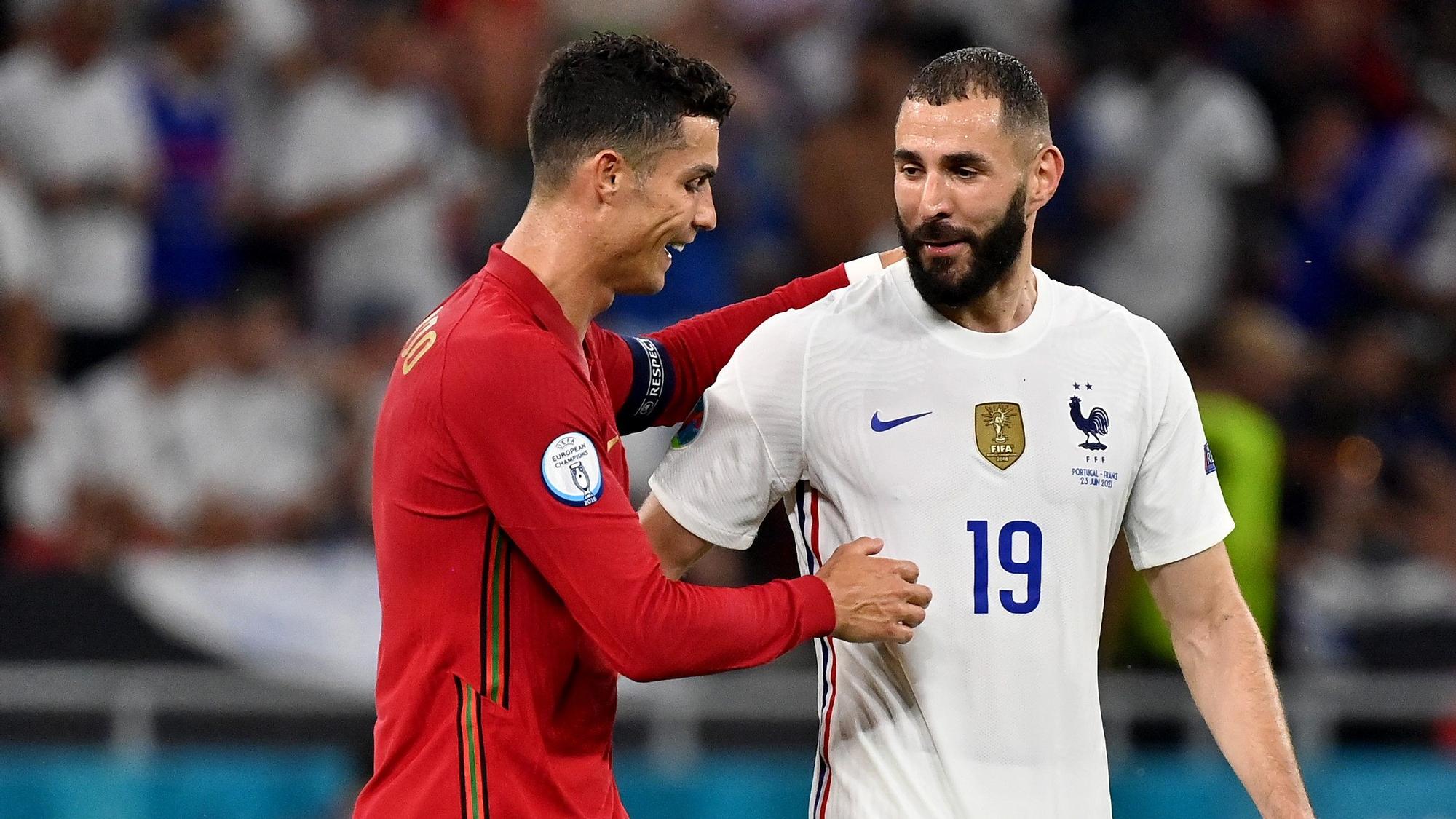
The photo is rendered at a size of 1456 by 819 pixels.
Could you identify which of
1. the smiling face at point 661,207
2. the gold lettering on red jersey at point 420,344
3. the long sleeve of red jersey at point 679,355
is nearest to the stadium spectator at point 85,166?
the long sleeve of red jersey at point 679,355

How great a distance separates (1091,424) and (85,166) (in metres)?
6.15

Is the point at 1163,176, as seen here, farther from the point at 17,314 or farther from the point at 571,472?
the point at 571,472

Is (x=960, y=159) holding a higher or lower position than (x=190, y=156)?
lower

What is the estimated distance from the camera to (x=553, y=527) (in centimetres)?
304

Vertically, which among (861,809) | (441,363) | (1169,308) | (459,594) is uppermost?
(1169,308)

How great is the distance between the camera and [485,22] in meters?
9.10

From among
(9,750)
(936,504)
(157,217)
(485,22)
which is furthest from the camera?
(485,22)

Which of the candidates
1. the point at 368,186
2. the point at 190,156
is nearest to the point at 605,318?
the point at 368,186

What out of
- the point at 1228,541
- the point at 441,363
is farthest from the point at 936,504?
the point at 1228,541

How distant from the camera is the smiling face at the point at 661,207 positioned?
10.7ft

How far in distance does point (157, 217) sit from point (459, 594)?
19.3ft

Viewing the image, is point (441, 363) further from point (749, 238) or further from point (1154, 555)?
point (749, 238)

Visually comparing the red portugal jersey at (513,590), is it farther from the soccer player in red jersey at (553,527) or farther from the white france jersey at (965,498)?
the white france jersey at (965,498)

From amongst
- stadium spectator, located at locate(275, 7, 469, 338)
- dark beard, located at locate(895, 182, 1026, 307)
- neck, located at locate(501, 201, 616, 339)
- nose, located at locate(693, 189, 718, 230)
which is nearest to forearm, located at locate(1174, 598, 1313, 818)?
dark beard, located at locate(895, 182, 1026, 307)
